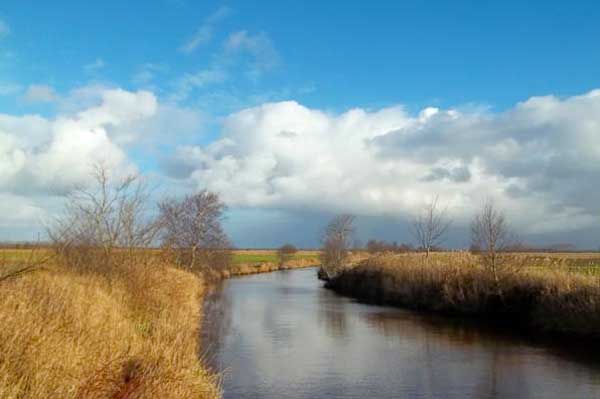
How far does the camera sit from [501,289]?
2906 cm

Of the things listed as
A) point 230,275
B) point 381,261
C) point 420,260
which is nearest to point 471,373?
point 420,260

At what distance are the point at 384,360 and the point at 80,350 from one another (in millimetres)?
10453

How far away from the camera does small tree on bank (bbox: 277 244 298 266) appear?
9566 centimetres

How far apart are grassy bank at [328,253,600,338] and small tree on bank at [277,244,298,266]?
50.4 meters

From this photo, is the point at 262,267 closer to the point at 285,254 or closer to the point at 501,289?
the point at 285,254

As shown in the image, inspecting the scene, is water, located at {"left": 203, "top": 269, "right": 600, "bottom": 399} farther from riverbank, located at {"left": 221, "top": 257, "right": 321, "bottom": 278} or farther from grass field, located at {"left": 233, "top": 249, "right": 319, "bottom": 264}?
grass field, located at {"left": 233, "top": 249, "right": 319, "bottom": 264}

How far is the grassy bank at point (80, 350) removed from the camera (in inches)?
305

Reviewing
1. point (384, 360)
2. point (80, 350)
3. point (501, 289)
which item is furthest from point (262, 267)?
point (80, 350)

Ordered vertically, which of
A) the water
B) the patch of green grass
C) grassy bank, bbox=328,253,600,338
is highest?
the patch of green grass

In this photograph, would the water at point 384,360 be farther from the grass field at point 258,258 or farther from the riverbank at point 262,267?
the grass field at point 258,258

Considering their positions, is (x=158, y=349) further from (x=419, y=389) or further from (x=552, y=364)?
(x=552, y=364)

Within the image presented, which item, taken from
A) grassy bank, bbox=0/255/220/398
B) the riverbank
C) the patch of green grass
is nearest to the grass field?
the patch of green grass

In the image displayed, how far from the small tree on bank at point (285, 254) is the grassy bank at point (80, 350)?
259 feet

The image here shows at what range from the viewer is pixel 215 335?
72.5 ft
